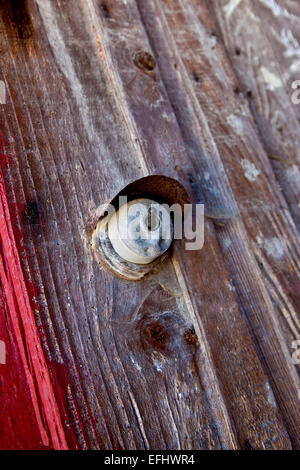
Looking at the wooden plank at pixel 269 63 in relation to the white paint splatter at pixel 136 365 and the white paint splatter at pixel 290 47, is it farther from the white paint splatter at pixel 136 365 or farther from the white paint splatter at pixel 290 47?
the white paint splatter at pixel 136 365

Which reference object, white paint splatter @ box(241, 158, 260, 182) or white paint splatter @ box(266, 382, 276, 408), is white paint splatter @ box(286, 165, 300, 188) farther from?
white paint splatter @ box(266, 382, 276, 408)

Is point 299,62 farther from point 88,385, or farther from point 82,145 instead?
point 88,385

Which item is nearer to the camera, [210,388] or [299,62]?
[210,388]

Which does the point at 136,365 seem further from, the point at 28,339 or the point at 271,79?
the point at 271,79

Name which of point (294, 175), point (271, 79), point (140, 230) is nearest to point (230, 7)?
point (271, 79)

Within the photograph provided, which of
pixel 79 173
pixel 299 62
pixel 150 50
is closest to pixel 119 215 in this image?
pixel 79 173

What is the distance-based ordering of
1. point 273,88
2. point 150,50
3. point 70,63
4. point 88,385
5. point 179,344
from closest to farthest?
point 88,385 < point 179,344 < point 70,63 < point 150,50 < point 273,88
